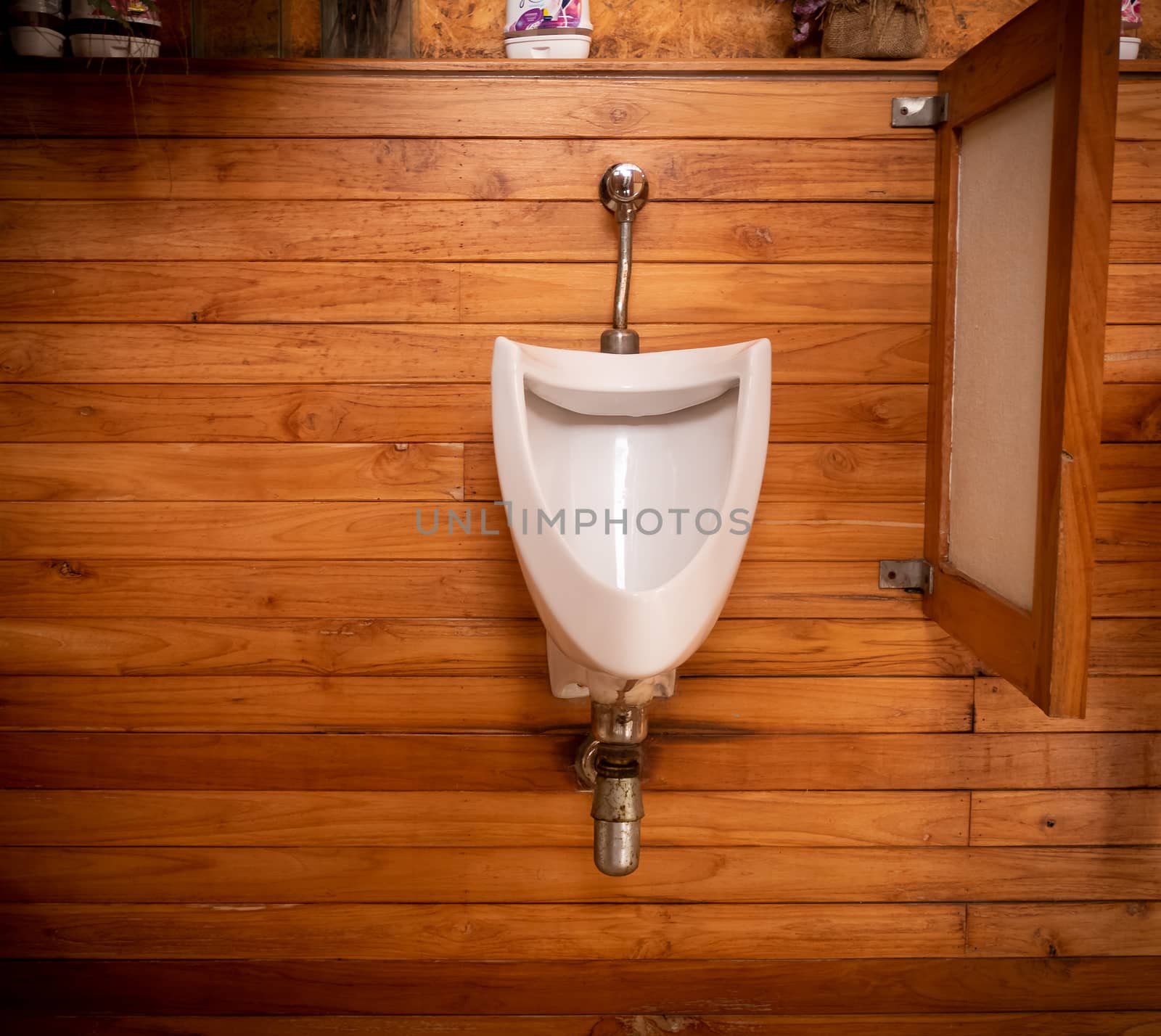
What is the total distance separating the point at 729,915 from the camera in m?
1.39

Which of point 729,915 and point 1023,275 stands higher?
point 1023,275

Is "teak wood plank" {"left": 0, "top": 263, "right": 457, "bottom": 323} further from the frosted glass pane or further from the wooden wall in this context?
the frosted glass pane

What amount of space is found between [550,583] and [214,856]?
78cm

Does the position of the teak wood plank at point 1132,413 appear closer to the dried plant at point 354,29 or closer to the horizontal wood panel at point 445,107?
the horizontal wood panel at point 445,107

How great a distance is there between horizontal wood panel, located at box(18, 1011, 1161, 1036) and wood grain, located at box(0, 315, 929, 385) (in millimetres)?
922

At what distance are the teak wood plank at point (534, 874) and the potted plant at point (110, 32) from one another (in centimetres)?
109

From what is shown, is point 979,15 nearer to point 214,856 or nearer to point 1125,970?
point 1125,970

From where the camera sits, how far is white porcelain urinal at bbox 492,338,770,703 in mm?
932

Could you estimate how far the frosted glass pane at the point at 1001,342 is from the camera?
104cm

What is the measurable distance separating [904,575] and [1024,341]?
39cm

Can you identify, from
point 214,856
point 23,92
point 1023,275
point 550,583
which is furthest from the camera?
point 214,856

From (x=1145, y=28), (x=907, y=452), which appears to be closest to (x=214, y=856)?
(x=907, y=452)

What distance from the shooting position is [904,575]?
134cm

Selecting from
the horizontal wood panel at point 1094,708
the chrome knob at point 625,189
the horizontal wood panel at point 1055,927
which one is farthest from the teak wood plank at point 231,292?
the horizontal wood panel at point 1055,927
